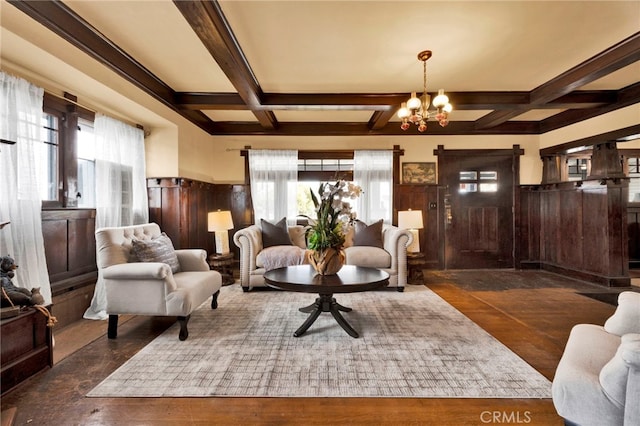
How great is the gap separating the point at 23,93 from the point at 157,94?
1259 millimetres

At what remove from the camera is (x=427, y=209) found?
5.29m

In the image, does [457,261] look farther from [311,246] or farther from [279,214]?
[311,246]

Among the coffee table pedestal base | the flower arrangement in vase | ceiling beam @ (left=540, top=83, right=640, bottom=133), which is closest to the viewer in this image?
the coffee table pedestal base

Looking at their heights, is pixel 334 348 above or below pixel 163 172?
below

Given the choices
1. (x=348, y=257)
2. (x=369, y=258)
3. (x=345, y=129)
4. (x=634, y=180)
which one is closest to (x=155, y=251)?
(x=348, y=257)

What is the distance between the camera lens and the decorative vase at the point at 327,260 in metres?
2.72

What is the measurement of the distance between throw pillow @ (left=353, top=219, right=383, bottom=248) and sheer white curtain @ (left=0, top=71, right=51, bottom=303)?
3382 mm

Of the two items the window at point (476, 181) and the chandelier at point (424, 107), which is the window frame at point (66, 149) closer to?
the chandelier at point (424, 107)

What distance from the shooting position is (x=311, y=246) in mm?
2734

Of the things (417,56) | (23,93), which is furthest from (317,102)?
(23,93)

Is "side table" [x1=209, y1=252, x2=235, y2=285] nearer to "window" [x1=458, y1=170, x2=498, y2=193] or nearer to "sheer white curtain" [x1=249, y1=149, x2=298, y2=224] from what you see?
"sheer white curtain" [x1=249, y1=149, x2=298, y2=224]

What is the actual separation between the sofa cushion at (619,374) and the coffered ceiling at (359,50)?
2242mm

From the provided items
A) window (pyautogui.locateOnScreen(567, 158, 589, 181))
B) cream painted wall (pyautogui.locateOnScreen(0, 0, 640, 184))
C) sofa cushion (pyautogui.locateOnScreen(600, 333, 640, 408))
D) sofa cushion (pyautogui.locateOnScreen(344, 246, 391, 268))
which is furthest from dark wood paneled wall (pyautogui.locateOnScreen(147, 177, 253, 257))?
window (pyautogui.locateOnScreen(567, 158, 589, 181))

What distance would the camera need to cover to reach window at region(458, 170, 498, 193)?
532 centimetres
